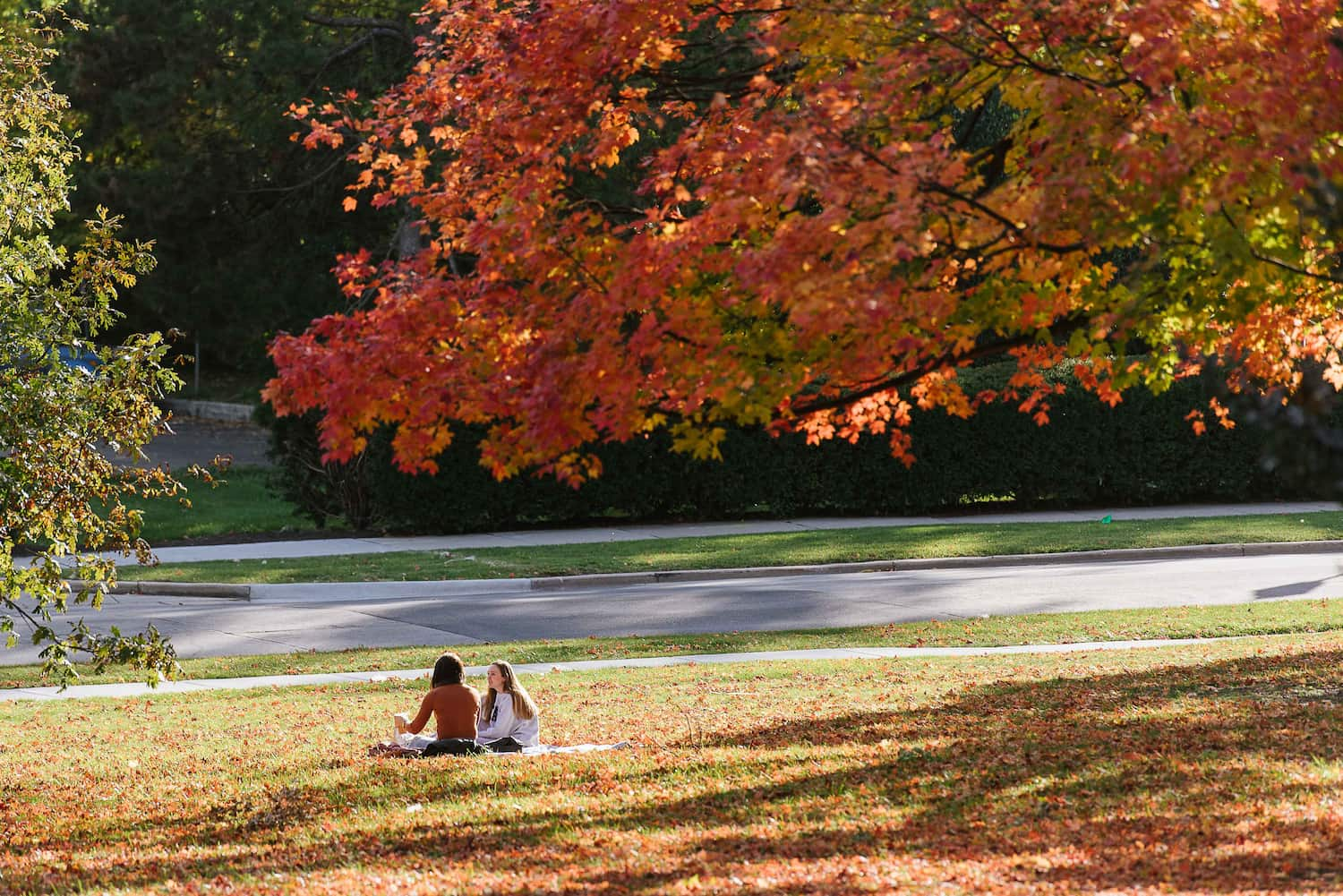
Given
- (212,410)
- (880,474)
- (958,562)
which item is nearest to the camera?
(958,562)

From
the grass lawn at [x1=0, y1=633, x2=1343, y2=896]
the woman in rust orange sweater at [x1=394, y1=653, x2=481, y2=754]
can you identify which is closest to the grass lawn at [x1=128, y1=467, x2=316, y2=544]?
the grass lawn at [x1=0, y1=633, x2=1343, y2=896]

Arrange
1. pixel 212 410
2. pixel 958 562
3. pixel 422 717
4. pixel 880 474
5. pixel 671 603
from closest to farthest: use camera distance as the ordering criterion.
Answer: pixel 422 717, pixel 671 603, pixel 958 562, pixel 880 474, pixel 212 410

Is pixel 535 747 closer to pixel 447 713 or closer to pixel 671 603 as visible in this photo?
pixel 447 713

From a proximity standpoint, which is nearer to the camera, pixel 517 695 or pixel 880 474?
pixel 517 695

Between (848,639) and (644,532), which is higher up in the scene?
(644,532)

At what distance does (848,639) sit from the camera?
13648 millimetres

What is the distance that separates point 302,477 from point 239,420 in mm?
15476

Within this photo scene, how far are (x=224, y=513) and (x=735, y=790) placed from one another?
18.3 metres

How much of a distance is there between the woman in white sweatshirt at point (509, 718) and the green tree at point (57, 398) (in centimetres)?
199

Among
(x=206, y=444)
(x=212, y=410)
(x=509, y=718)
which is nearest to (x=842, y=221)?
(x=509, y=718)

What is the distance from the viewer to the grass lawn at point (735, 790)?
5.73m

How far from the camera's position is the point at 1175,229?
616 centimetres

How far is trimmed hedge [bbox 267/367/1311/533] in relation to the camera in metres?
21.6

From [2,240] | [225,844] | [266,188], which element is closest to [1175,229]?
[225,844]
